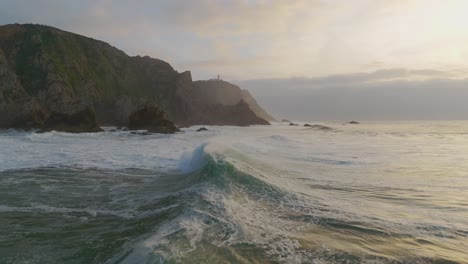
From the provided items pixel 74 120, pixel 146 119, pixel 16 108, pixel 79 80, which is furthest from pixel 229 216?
pixel 79 80

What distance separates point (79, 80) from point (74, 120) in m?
27.8

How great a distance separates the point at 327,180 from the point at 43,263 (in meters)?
9.51

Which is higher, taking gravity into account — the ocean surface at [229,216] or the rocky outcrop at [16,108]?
the rocky outcrop at [16,108]

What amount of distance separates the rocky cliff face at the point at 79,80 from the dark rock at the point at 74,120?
32.7 inches

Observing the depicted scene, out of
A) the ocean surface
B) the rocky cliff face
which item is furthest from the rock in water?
the ocean surface

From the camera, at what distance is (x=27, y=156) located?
1825 cm

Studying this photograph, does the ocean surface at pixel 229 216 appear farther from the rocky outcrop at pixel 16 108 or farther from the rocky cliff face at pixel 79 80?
the rocky cliff face at pixel 79 80

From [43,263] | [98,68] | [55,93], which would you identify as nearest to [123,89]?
[98,68]

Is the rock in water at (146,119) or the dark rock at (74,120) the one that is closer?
the dark rock at (74,120)

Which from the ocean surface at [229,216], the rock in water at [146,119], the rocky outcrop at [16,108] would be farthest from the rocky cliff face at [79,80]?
the ocean surface at [229,216]

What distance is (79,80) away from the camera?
224 feet

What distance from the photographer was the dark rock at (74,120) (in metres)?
42.3

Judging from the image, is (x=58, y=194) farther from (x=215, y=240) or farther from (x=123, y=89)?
(x=123, y=89)

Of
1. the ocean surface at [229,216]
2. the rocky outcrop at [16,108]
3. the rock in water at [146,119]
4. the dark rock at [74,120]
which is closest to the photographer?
the ocean surface at [229,216]
